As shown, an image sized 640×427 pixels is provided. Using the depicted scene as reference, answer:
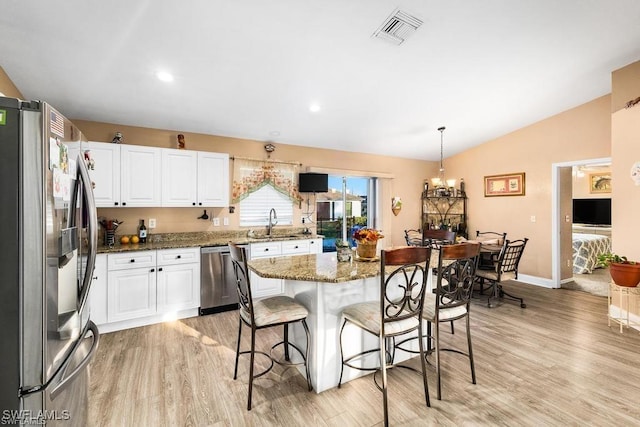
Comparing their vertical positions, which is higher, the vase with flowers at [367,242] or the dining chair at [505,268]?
the vase with flowers at [367,242]

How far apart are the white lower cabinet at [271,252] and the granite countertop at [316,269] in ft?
5.11

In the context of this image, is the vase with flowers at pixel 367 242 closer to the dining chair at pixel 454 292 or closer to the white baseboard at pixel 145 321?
the dining chair at pixel 454 292

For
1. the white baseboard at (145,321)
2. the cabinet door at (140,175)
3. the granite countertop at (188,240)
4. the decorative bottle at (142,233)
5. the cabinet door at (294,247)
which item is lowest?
the white baseboard at (145,321)

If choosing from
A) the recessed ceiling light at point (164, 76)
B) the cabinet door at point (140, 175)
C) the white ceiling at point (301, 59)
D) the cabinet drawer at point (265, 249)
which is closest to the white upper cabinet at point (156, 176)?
the cabinet door at point (140, 175)

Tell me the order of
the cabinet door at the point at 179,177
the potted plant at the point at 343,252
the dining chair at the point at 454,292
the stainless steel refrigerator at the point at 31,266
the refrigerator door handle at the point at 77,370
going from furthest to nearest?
the cabinet door at the point at 179,177 < the potted plant at the point at 343,252 < the dining chair at the point at 454,292 < the refrigerator door handle at the point at 77,370 < the stainless steel refrigerator at the point at 31,266

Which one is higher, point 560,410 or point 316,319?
point 316,319

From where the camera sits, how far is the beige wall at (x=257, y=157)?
12.5 ft

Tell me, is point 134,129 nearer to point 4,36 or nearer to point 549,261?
point 4,36

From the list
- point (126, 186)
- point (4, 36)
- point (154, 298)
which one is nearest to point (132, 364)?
point (154, 298)

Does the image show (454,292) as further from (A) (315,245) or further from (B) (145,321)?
(B) (145,321)

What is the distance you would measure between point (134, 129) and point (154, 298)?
2238mm

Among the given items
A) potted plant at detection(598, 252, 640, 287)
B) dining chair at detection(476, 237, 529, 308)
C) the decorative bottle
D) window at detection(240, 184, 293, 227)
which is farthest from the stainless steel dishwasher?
potted plant at detection(598, 252, 640, 287)

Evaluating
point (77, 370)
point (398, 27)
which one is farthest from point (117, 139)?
point (398, 27)

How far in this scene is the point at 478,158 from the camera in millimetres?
6105
